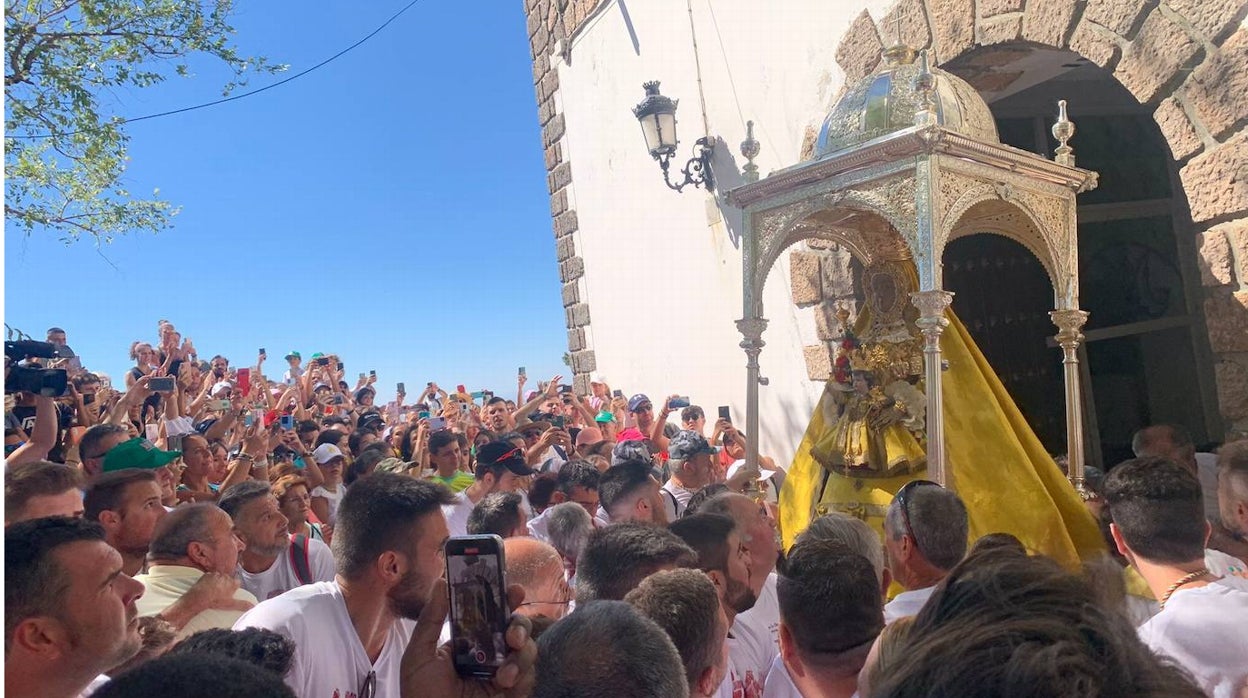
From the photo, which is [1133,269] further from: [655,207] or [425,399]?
[425,399]

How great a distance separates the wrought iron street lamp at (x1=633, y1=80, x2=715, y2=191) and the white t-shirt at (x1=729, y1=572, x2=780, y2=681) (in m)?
5.49

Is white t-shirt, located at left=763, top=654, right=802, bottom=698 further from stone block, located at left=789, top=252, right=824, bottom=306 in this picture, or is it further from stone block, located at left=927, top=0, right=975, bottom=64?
stone block, located at left=789, top=252, right=824, bottom=306

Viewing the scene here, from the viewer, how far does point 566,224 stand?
11.2 meters

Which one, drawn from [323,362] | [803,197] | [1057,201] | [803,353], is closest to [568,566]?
[803,197]

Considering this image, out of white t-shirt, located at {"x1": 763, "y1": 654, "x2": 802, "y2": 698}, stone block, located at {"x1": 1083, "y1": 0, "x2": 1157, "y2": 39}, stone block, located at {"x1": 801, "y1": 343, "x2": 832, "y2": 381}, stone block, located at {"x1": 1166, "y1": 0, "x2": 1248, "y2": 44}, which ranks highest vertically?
stone block, located at {"x1": 1083, "y1": 0, "x2": 1157, "y2": 39}

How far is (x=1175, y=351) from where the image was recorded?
6.52m

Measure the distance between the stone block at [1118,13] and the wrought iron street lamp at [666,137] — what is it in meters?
3.66

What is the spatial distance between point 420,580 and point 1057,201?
3.94 m

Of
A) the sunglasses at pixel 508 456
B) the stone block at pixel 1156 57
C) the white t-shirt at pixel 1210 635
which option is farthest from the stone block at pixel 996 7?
the white t-shirt at pixel 1210 635

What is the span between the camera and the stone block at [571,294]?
434 inches

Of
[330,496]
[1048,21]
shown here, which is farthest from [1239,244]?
[330,496]

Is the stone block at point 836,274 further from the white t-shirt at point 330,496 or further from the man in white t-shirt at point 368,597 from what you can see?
the man in white t-shirt at point 368,597

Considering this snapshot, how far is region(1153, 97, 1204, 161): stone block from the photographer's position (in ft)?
14.2

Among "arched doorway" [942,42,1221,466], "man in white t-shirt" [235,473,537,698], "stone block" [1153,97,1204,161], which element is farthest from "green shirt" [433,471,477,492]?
"stone block" [1153,97,1204,161]
